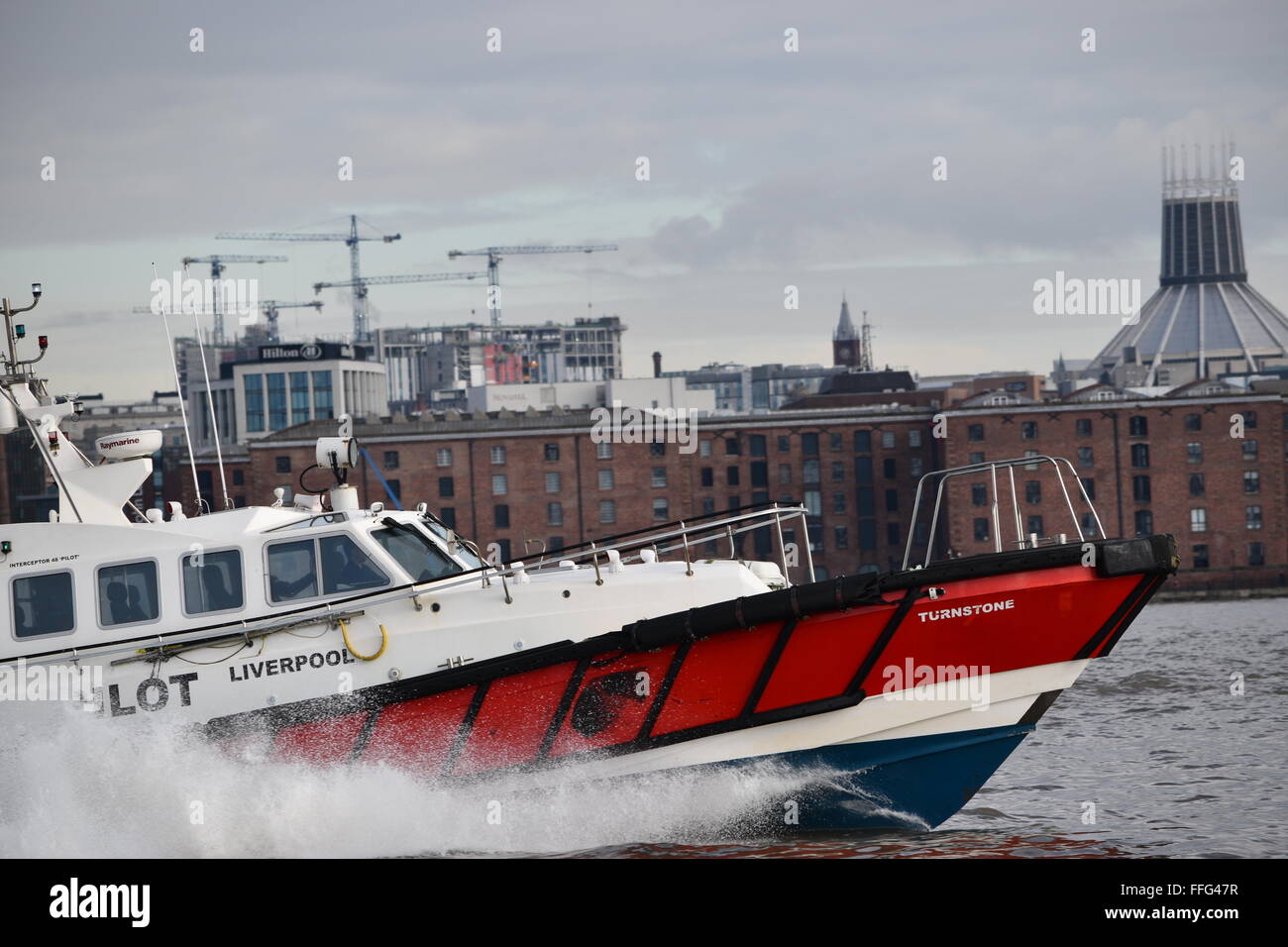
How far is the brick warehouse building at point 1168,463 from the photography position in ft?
252

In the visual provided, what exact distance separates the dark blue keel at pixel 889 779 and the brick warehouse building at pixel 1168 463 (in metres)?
64.3

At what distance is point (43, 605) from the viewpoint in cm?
1308

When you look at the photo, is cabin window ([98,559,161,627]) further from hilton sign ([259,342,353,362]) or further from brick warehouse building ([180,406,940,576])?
hilton sign ([259,342,353,362])

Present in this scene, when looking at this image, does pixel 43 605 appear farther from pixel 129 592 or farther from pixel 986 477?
pixel 986 477

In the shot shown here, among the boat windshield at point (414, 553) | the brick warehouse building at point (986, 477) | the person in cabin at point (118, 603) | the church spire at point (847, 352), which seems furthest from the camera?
the church spire at point (847, 352)

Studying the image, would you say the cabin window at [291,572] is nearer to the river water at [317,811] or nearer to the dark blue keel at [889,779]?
the river water at [317,811]

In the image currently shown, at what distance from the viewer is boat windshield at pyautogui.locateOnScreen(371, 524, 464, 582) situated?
43.6ft

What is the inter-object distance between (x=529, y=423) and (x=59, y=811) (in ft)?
215

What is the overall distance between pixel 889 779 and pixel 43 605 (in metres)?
7.98

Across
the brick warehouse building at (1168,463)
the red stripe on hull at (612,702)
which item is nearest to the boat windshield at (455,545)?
the red stripe on hull at (612,702)

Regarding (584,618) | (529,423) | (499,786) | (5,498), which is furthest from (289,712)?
(5,498)
